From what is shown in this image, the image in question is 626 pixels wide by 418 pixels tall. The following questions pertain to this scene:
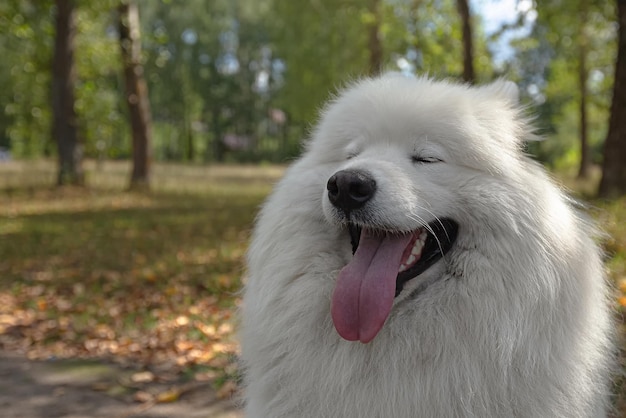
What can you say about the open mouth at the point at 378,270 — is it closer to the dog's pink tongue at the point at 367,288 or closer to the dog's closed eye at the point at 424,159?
the dog's pink tongue at the point at 367,288

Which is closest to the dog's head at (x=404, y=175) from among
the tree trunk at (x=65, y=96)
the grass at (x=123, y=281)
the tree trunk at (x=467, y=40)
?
the grass at (x=123, y=281)

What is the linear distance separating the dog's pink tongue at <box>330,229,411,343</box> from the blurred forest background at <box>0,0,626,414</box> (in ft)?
2.71

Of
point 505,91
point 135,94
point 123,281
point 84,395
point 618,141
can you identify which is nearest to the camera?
point 505,91

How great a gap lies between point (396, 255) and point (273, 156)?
160ft

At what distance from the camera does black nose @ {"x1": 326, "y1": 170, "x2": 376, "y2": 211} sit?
2078 millimetres

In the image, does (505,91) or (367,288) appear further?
(505,91)

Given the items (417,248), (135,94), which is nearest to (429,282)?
(417,248)

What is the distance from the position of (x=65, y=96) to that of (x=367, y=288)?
1457 cm

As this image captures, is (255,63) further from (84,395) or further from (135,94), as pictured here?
(84,395)

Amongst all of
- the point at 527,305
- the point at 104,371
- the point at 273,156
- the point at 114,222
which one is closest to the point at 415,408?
the point at 527,305

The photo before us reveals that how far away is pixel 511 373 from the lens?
206 cm

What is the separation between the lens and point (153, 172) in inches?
803

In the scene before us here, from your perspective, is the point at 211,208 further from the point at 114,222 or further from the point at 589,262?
the point at 589,262

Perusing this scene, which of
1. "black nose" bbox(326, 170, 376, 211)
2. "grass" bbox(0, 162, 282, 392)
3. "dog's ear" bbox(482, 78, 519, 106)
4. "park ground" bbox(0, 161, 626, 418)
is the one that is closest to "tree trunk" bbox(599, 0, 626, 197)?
"park ground" bbox(0, 161, 626, 418)
